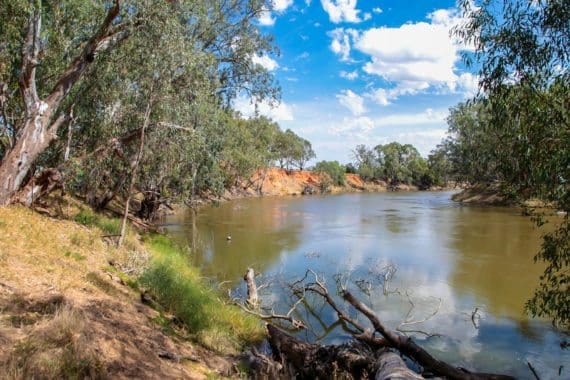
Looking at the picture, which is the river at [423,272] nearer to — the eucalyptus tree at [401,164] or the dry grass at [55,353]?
the dry grass at [55,353]

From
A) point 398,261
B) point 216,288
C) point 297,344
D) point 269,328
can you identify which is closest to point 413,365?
point 297,344

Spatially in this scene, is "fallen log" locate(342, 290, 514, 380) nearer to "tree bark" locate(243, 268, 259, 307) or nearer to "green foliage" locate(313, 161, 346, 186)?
"tree bark" locate(243, 268, 259, 307)

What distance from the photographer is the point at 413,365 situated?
709cm

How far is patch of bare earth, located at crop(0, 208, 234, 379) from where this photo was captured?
400cm

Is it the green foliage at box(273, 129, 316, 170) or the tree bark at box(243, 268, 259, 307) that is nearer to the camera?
the tree bark at box(243, 268, 259, 307)

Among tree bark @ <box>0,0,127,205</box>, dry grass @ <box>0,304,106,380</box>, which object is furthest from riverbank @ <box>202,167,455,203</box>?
dry grass @ <box>0,304,106,380</box>

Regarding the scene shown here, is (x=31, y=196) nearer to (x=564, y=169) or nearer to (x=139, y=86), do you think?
(x=139, y=86)

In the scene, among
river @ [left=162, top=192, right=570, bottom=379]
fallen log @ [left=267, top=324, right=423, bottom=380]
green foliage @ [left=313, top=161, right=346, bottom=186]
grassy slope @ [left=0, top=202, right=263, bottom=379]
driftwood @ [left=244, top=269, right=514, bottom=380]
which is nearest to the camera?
grassy slope @ [left=0, top=202, right=263, bottom=379]

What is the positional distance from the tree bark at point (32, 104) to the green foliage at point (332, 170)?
73.9 meters

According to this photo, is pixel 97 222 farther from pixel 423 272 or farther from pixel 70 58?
pixel 423 272

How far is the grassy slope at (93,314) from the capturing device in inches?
163

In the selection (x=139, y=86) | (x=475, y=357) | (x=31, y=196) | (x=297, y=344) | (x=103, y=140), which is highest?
(x=139, y=86)

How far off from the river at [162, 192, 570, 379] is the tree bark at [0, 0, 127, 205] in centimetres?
608

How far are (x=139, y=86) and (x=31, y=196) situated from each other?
14.7 ft
